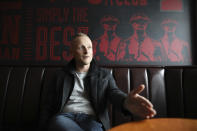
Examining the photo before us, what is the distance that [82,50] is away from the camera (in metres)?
0.92

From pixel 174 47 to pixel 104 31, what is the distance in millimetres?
727

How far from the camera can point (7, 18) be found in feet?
5.01

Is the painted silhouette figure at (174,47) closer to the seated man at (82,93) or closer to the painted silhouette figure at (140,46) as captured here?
the painted silhouette figure at (140,46)

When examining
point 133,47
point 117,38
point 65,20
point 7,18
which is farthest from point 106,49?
point 7,18

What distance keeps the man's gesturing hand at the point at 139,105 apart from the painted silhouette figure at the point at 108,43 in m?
0.84

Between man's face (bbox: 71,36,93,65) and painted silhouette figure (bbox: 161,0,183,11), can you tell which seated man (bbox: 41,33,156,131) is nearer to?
man's face (bbox: 71,36,93,65)

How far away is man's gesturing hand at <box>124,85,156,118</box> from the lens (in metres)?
0.55

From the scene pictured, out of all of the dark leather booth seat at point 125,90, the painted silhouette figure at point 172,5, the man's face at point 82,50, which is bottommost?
the dark leather booth seat at point 125,90

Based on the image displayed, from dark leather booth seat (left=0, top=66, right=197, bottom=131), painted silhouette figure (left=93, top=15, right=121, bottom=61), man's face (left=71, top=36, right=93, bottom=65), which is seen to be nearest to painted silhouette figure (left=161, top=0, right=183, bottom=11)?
painted silhouette figure (left=93, top=15, right=121, bottom=61)

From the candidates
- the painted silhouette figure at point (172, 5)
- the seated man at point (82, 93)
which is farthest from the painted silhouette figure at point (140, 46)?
the seated man at point (82, 93)

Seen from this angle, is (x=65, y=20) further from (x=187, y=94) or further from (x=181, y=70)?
(x=187, y=94)

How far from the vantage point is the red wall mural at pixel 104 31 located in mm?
1414

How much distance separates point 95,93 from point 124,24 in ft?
2.87

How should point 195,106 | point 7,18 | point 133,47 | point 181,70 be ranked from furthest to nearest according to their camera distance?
1. point 7,18
2. point 133,47
3. point 181,70
4. point 195,106
